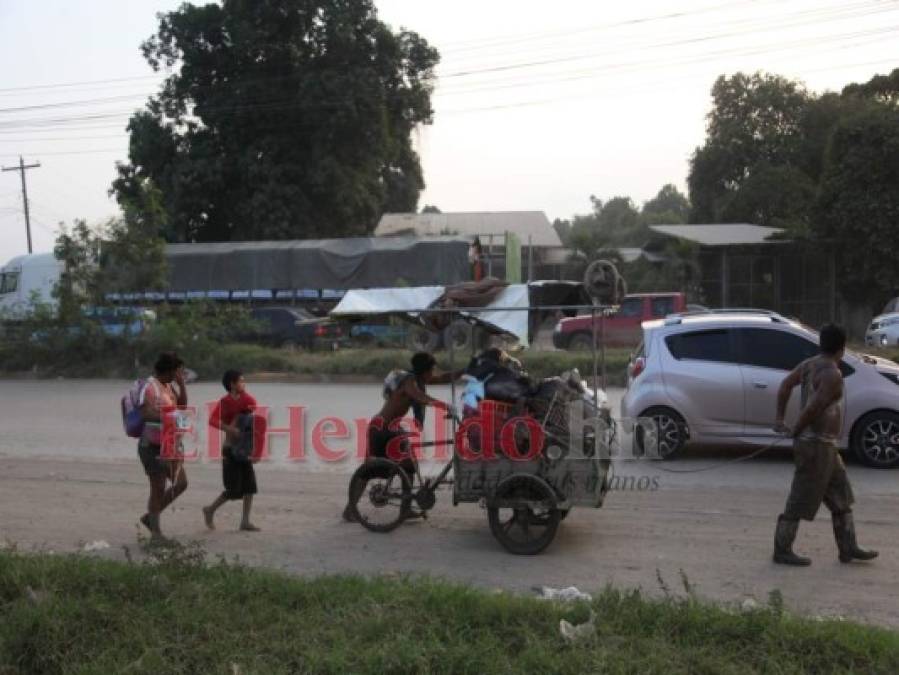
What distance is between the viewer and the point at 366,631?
15.7 ft

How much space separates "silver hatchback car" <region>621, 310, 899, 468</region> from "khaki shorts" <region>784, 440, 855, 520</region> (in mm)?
3603

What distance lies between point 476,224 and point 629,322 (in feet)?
82.2

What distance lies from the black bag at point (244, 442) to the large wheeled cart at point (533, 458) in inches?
68.9

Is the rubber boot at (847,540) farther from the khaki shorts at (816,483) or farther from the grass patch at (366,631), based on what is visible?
the grass patch at (366,631)

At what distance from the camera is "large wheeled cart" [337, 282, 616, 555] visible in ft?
21.7

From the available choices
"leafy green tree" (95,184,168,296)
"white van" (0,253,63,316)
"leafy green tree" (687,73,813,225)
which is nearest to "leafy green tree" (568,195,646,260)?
"leafy green tree" (687,73,813,225)

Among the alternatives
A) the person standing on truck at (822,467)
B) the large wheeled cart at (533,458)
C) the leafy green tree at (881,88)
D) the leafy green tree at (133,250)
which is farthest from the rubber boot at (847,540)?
the leafy green tree at (881,88)

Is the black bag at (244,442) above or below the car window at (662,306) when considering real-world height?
below

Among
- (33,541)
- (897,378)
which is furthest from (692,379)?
(33,541)

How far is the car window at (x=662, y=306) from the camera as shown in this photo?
23.1 meters

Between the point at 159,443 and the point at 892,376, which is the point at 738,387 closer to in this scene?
the point at 892,376

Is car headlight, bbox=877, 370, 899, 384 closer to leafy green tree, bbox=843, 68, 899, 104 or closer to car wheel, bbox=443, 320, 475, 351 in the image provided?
car wheel, bbox=443, 320, 475, 351

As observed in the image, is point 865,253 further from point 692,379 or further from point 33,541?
point 33,541

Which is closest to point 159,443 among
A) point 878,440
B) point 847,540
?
point 847,540
